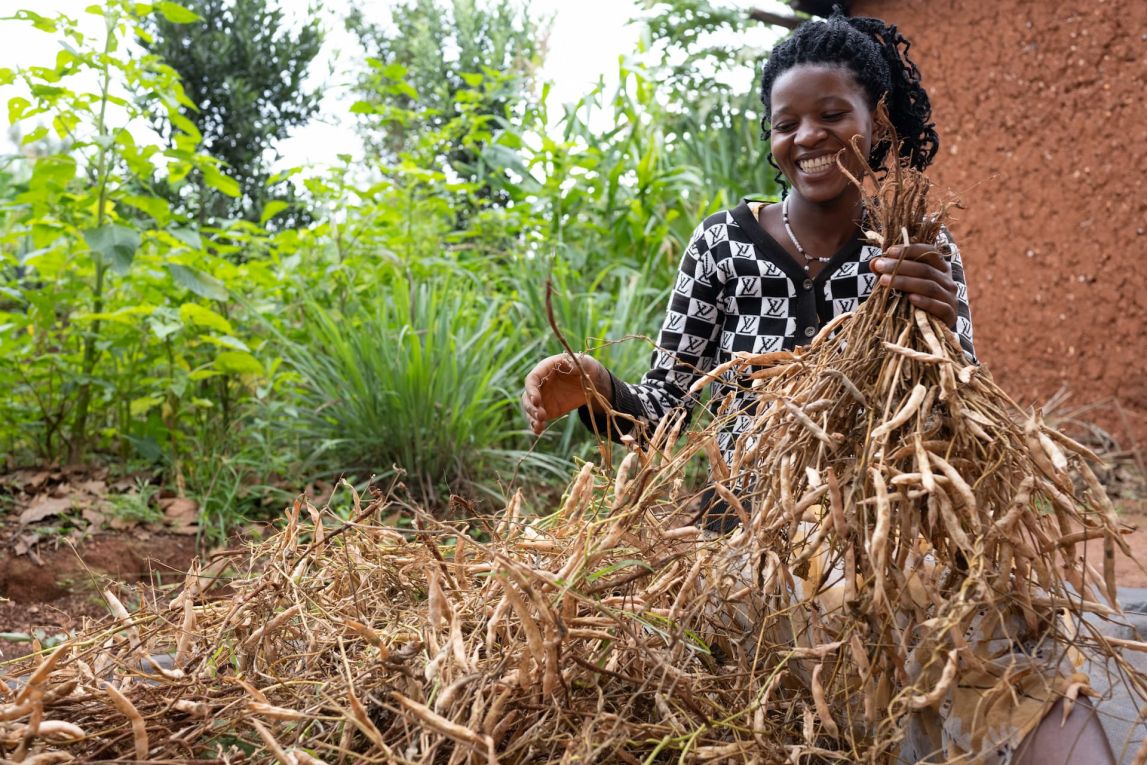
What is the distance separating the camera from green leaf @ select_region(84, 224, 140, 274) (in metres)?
A: 3.37

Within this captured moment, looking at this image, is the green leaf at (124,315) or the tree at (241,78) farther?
the tree at (241,78)

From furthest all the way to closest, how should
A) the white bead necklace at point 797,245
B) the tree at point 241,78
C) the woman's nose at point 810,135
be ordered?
the tree at point 241,78 < the white bead necklace at point 797,245 < the woman's nose at point 810,135

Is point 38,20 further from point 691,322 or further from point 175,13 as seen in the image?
point 691,322

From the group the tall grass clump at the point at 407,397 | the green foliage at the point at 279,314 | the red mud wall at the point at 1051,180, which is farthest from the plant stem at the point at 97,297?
the red mud wall at the point at 1051,180

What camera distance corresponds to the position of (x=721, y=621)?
52.0 inches

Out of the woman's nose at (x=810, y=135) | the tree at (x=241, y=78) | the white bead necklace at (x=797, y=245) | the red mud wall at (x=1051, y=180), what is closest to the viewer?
the woman's nose at (x=810, y=135)

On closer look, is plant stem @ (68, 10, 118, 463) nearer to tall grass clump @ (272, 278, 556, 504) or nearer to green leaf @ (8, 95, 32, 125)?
green leaf @ (8, 95, 32, 125)

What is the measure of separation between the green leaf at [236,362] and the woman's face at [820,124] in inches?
89.2

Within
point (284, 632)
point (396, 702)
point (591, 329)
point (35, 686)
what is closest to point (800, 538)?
point (396, 702)

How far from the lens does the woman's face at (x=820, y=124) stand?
2160 mm

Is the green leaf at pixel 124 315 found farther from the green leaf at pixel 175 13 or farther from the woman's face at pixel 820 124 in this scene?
the woman's face at pixel 820 124

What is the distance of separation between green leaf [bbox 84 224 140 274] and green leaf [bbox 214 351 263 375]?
49 centimetres

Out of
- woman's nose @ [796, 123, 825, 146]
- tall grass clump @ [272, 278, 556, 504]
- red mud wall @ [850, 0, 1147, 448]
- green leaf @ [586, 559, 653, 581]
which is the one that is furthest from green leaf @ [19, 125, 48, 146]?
red mud wall @ [850, 0, 1147, 448]

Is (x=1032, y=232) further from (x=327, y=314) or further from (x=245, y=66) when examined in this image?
(x=245, y=66)
